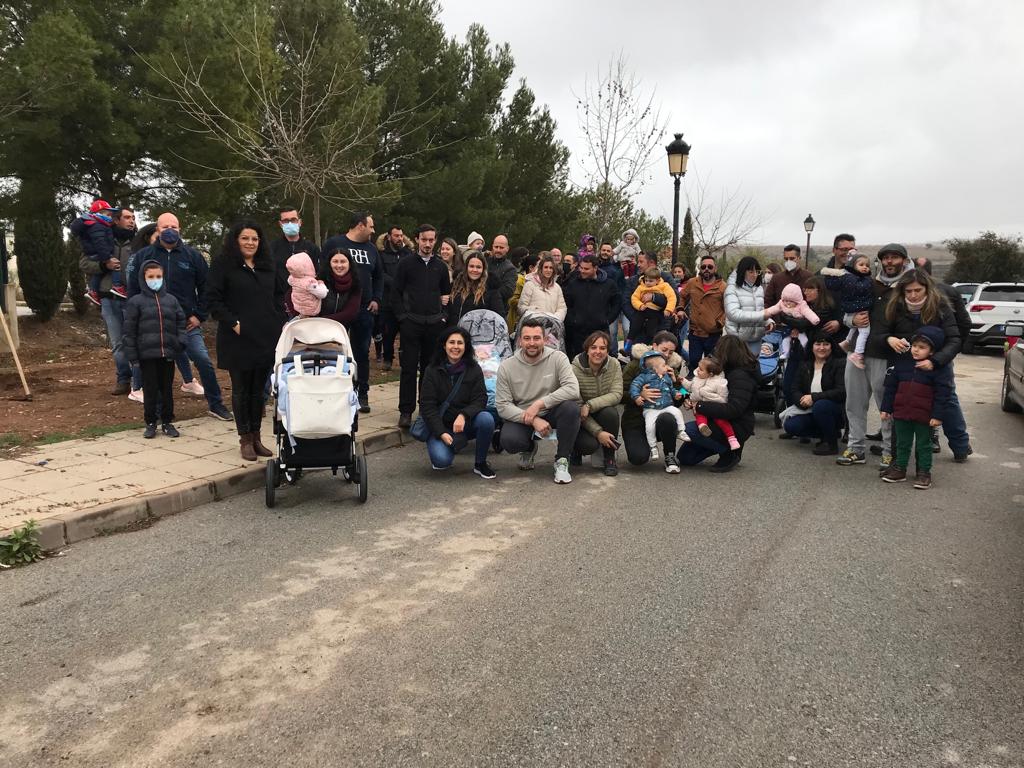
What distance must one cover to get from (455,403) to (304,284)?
5.59ft

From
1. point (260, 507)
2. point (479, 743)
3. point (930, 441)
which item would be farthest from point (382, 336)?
point (479, 743)

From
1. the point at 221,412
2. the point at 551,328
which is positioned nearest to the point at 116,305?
the point at 221,412

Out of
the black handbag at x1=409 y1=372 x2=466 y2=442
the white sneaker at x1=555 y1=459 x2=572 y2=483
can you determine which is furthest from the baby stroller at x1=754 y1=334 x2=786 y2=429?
the black handbag at x1=409 y1=372 x2=466 y2=442

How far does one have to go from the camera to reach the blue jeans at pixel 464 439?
6.95m

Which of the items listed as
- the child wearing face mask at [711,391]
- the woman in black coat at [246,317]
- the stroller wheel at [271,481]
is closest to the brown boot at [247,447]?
the woman in black coat at [246,317]

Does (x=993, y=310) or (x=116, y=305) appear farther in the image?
(x=993, y=310)

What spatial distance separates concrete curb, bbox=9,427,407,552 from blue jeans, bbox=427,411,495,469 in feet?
4.89

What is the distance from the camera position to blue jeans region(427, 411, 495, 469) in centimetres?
695

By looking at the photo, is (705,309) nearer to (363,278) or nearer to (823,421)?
(823,421)

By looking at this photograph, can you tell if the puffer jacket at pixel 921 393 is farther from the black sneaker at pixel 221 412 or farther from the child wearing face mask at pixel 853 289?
the black sneaker at pixel 221 412

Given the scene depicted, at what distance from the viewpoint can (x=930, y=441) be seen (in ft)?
22.4

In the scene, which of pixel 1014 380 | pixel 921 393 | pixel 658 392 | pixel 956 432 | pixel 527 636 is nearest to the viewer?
pixel 527 636

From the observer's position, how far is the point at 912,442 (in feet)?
23.0

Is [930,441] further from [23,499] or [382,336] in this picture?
[382,336]
